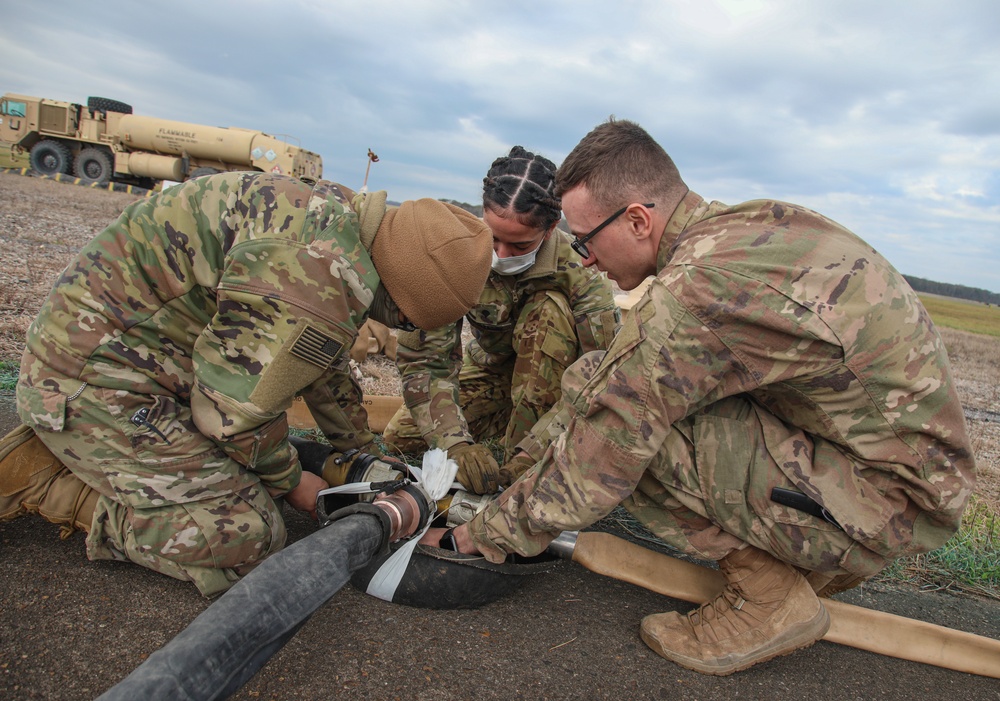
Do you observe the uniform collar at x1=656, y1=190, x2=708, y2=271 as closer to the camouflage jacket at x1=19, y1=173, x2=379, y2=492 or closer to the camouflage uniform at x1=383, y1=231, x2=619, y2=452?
the camouflage jacket at x1=19, y1=173, x2=379, y2=492

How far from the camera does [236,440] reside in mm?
2123

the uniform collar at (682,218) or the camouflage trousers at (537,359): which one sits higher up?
the uniform collar at (682,218)

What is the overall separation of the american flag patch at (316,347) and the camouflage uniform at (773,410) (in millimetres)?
704

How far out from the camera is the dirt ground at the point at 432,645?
1.77 m

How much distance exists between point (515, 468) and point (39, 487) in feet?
5.61

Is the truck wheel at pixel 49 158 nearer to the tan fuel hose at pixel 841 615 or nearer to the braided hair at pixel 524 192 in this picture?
the braided hair at pixel 524 192

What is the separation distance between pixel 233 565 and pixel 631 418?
4.49 ft

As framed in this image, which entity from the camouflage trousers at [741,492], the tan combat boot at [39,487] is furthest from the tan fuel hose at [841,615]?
the tan combat boot at [39,487]

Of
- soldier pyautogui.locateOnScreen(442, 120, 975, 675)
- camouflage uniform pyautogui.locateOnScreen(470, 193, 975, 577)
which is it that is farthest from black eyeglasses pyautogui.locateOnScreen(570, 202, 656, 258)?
camouflage uniform pyautogui.locateOnScreen(470, 193, 975, 577)

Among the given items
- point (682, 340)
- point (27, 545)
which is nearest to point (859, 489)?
point (682, 340)

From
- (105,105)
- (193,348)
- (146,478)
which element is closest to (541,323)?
(193,348)

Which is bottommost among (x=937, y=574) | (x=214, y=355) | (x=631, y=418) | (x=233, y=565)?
(x=233, y=565)

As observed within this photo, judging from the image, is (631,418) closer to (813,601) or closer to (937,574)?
(813,601)

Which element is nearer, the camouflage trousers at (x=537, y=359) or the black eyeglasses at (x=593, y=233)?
the black eyeglasses at (x=593, y=233)
